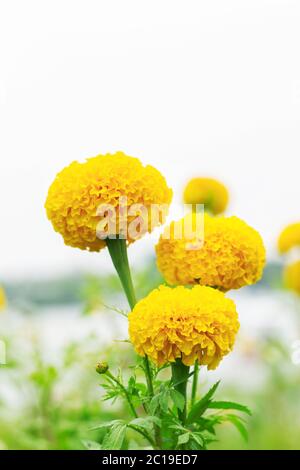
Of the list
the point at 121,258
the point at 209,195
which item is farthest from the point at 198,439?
the point at 209,195

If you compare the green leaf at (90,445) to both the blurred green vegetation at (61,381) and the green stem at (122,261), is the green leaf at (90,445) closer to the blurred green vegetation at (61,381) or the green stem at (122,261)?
the green stem at (122,261)

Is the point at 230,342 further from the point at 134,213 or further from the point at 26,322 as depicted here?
the point at 26,322

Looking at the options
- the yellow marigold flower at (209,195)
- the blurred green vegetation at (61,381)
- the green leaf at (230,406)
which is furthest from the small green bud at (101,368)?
A: the yellow marigold flower at (209,195)

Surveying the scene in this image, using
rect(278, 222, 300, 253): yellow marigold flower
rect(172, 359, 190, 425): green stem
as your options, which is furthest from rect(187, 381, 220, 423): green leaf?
rect(278, 222, 300, 253): yellow marigold flower

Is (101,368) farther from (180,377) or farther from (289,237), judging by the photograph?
(289,237)

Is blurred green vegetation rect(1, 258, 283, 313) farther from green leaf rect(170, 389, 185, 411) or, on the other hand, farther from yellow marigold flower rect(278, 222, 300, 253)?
green leaf rect(170, 389, 185, 411)
